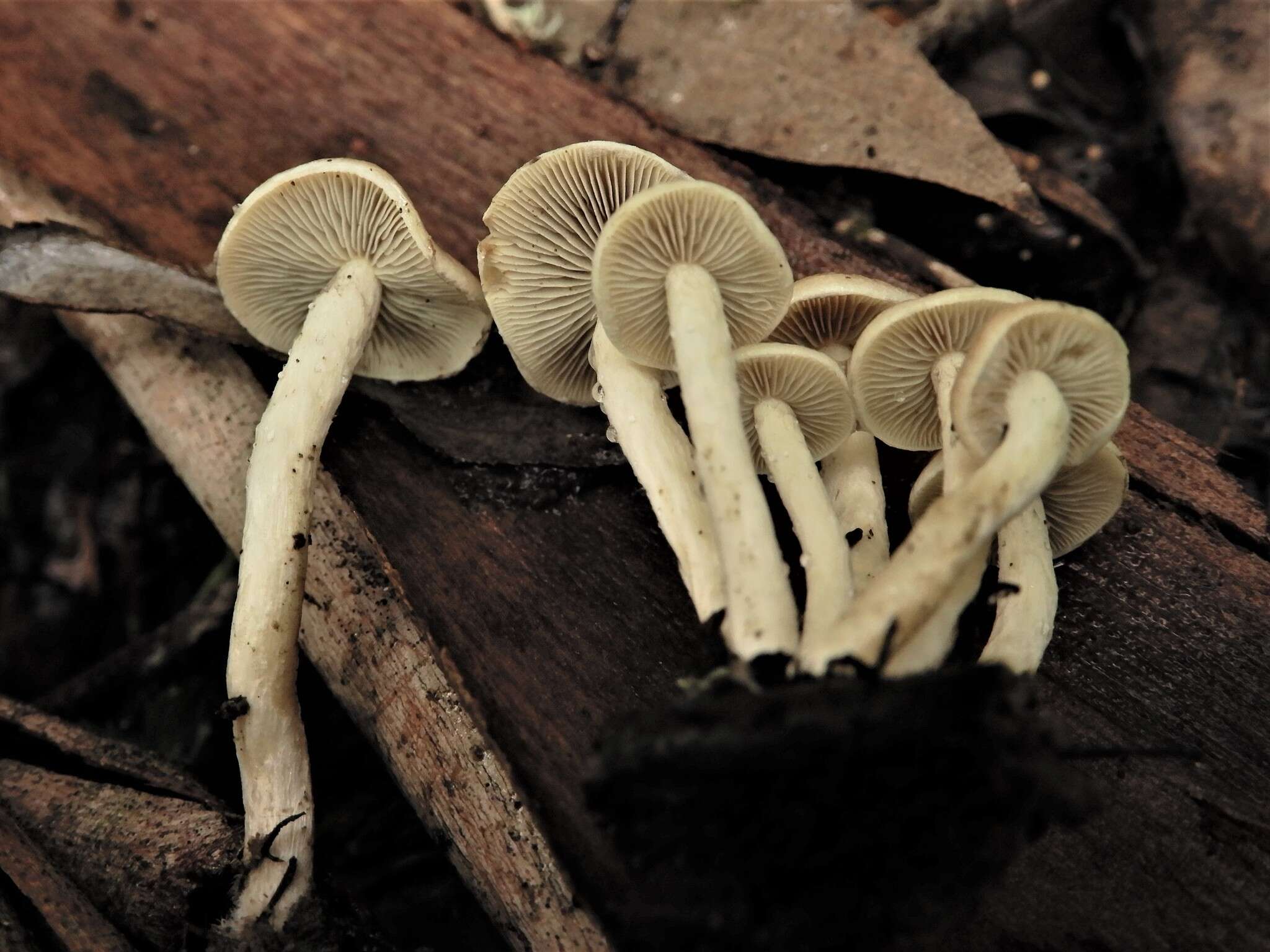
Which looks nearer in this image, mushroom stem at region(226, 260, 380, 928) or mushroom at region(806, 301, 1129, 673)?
mushroom at region(806, 301, 1129, 673)

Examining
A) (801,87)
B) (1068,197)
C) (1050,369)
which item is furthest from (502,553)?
(1068,197)

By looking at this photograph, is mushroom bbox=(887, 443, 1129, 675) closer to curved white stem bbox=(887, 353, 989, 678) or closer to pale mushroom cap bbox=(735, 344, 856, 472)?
curved white stem bbox=(887, 353, 989, 678)

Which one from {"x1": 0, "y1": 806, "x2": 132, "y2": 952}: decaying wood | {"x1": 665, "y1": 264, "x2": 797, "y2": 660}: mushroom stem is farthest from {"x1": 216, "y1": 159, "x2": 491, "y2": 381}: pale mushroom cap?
{"x1": 0, "y1": 806, "x2": 132, "y2": 952}: decaying wood

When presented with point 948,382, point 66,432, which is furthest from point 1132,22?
point 66,432

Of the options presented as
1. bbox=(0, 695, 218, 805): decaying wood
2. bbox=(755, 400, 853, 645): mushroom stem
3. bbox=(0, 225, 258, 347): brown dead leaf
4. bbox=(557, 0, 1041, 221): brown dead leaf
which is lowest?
bbox=(0, 695, 218, 805): decaying wood

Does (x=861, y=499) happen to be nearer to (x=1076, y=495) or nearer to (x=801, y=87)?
(x=1076, y=495)

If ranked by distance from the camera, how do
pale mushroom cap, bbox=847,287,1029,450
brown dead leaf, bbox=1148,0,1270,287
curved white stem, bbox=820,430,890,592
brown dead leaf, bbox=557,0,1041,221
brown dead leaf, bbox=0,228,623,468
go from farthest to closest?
brown dead leaf, bbox=1148,0,1270,287 → brown dead leaf, bbox=557,0,1041,221 → brown dead leaf, bbox=0,228,623,468 → curved white stem, bbox=820,430,890,592 → pale mushroom cap, bbox=847,287,1029,450

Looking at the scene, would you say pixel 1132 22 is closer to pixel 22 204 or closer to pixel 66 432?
pixel 22 204
